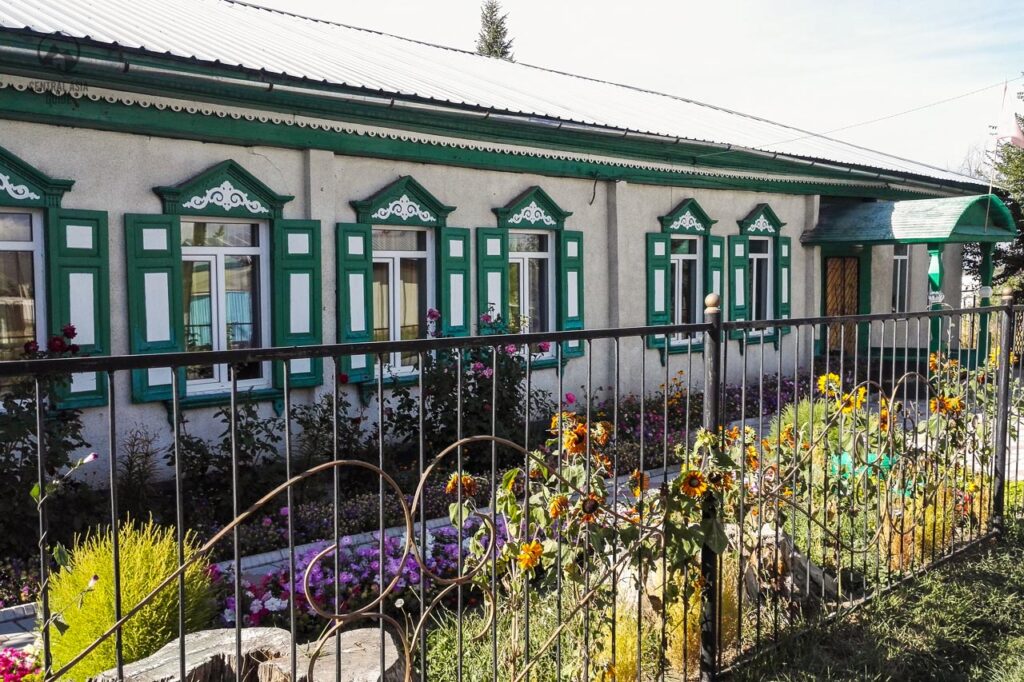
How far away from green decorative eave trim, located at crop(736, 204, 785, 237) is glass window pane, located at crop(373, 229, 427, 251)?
5.28 m

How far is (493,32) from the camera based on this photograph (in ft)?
117

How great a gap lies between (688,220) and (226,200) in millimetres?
6135

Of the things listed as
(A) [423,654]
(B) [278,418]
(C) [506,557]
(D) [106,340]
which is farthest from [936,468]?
(D) [106,340]

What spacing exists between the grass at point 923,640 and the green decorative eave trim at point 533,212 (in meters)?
5.53

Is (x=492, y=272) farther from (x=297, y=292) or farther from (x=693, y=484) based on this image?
(x=693, y=484)

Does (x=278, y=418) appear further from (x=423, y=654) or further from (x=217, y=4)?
(x=217, y=4)

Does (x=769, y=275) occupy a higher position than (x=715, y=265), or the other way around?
(x=715, y=265)

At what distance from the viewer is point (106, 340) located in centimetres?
645

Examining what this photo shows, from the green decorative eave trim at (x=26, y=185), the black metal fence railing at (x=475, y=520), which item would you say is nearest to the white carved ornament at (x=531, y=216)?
the black metal fence railing at (x=475, y=520)

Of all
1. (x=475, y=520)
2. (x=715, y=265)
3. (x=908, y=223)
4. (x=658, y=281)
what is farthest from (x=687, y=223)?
(x=475, y=520)

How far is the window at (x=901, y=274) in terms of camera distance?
1510 cm

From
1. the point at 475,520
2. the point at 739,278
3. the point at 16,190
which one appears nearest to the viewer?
the point at 475,520

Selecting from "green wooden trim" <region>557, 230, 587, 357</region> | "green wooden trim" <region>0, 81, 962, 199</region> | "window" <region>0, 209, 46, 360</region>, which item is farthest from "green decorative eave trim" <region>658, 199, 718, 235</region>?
"window" <region>0, 209, 46, 360</region>

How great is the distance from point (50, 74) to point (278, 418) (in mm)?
2928
